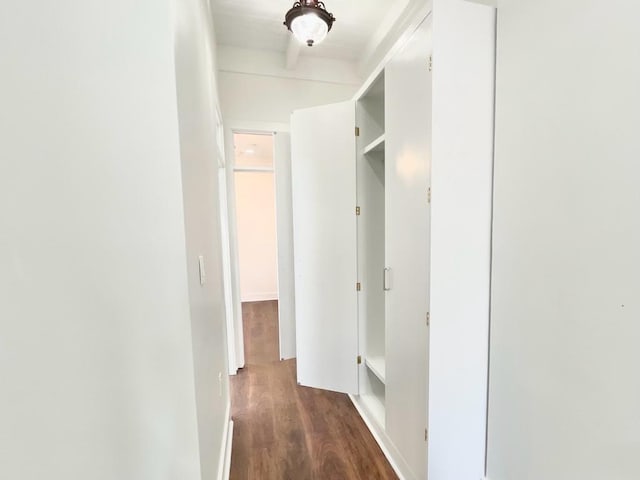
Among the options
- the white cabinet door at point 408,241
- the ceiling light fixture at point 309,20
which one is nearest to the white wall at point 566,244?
the white cabinet door at point 408,241

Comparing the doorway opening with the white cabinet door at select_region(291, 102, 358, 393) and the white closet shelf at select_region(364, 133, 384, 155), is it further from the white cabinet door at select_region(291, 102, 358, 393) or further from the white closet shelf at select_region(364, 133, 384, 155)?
the white closet shelf at select_region(364, 133, 384, 155)

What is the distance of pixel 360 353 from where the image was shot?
7.75 ft

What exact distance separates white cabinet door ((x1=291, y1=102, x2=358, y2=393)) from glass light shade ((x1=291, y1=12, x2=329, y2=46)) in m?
0.52

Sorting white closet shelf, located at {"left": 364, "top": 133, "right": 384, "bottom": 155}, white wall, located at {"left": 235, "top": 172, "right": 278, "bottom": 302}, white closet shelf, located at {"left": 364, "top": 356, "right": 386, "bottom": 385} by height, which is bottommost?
white closet shelf, located at {"left": 364, "top": 356, "right": 386, "bottom": 385}

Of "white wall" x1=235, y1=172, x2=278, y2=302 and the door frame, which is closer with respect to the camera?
the door frame

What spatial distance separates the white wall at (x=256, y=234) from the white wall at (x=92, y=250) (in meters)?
4.30

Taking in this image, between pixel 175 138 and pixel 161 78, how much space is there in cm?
19

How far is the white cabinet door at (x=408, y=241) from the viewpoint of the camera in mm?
1352

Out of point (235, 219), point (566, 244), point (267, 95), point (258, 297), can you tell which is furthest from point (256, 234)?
point (566, 244)

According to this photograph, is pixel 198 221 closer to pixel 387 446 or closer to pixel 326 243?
pixel 326 243

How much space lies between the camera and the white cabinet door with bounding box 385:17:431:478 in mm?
1352

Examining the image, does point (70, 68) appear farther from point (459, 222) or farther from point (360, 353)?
point (360, 353)

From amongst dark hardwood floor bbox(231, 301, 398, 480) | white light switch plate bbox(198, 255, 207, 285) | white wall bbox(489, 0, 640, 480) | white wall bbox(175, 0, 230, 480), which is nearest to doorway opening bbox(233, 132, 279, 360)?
dark hardwood floor bbox(231, 301, 398, 480)

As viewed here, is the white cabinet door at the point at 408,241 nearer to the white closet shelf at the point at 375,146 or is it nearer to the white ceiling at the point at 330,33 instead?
the white closet shelf at the point at 375,146
